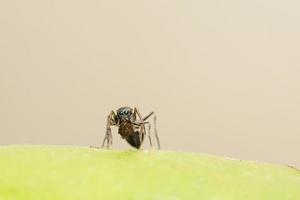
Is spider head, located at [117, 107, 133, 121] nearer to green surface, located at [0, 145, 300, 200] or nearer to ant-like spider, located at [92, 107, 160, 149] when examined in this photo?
ant-like spider, located at [92, 107, 160, 149]

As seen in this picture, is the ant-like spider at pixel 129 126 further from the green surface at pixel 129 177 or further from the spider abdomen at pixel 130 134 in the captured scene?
the green surface at pixel 129 177

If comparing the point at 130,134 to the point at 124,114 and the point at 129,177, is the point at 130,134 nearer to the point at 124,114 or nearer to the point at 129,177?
the point at 124,114

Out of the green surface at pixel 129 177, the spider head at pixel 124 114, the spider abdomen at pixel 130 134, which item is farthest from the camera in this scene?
the spider head at pixel 124 114

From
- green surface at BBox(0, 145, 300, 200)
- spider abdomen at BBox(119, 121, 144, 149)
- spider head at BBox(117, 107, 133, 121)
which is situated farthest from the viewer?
spider head at BBox(117, 107, 133, 121)

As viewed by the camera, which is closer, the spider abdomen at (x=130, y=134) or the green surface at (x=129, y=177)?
the green surface at (x=129, y=177)

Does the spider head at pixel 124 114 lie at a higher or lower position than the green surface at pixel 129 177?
higher

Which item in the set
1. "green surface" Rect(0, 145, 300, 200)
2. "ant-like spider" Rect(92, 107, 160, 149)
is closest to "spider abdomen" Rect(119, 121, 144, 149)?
"ant-like spider" Rect(92, 107, 160, 149)

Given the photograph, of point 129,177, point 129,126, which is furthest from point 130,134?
point 129,177

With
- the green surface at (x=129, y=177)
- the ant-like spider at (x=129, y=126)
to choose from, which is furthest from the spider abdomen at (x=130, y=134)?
the green surface at (x=129, y=177)

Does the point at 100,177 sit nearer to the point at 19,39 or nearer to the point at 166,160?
the point at 166,160
